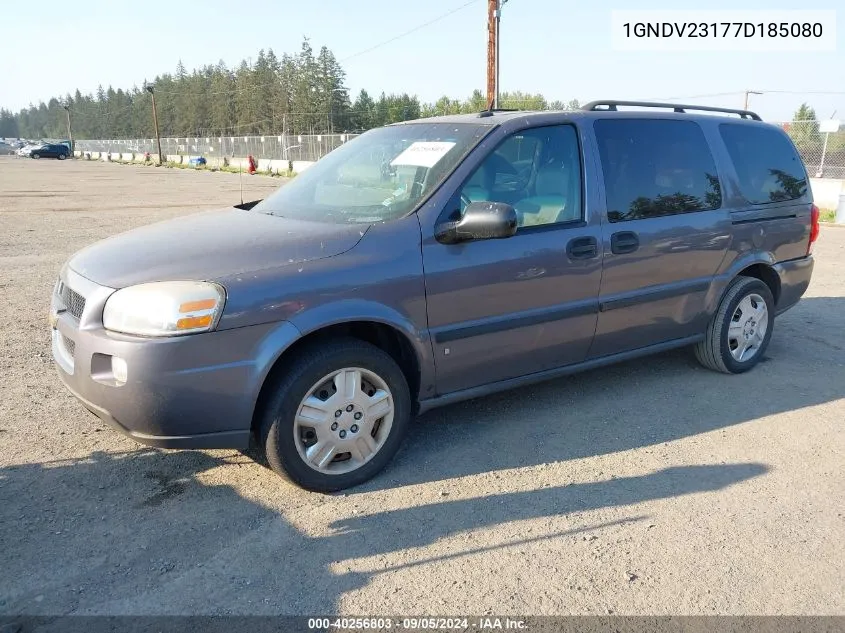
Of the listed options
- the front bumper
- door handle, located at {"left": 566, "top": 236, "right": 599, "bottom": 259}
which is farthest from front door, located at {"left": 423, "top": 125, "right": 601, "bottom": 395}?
the front bumper

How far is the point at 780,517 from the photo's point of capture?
10.1 feet

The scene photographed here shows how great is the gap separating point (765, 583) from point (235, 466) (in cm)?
246

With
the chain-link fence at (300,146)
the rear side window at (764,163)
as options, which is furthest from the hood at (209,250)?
the chain-link fence at (300,146)

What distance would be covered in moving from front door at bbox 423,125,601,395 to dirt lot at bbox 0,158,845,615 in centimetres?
49

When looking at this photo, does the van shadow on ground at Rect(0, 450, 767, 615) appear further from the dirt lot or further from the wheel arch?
the wheel arch

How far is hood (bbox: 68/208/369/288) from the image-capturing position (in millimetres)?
2986

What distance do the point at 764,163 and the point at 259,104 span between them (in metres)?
91.9

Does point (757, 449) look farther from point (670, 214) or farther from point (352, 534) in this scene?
point (352, 534)

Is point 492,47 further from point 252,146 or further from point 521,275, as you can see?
point 252,146

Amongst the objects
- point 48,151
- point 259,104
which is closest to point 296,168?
point 48,151

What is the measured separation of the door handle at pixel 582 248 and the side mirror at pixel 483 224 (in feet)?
1.90

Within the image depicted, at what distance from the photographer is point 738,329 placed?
4926 millimetres

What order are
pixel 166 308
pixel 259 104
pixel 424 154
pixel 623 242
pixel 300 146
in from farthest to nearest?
pixel 259 104 < pixel 300 146 < pixel 623 242 < pixel 424 154 < pixel 166 308

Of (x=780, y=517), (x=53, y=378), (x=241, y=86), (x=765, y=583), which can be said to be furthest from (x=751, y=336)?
(x=241, y=86)
